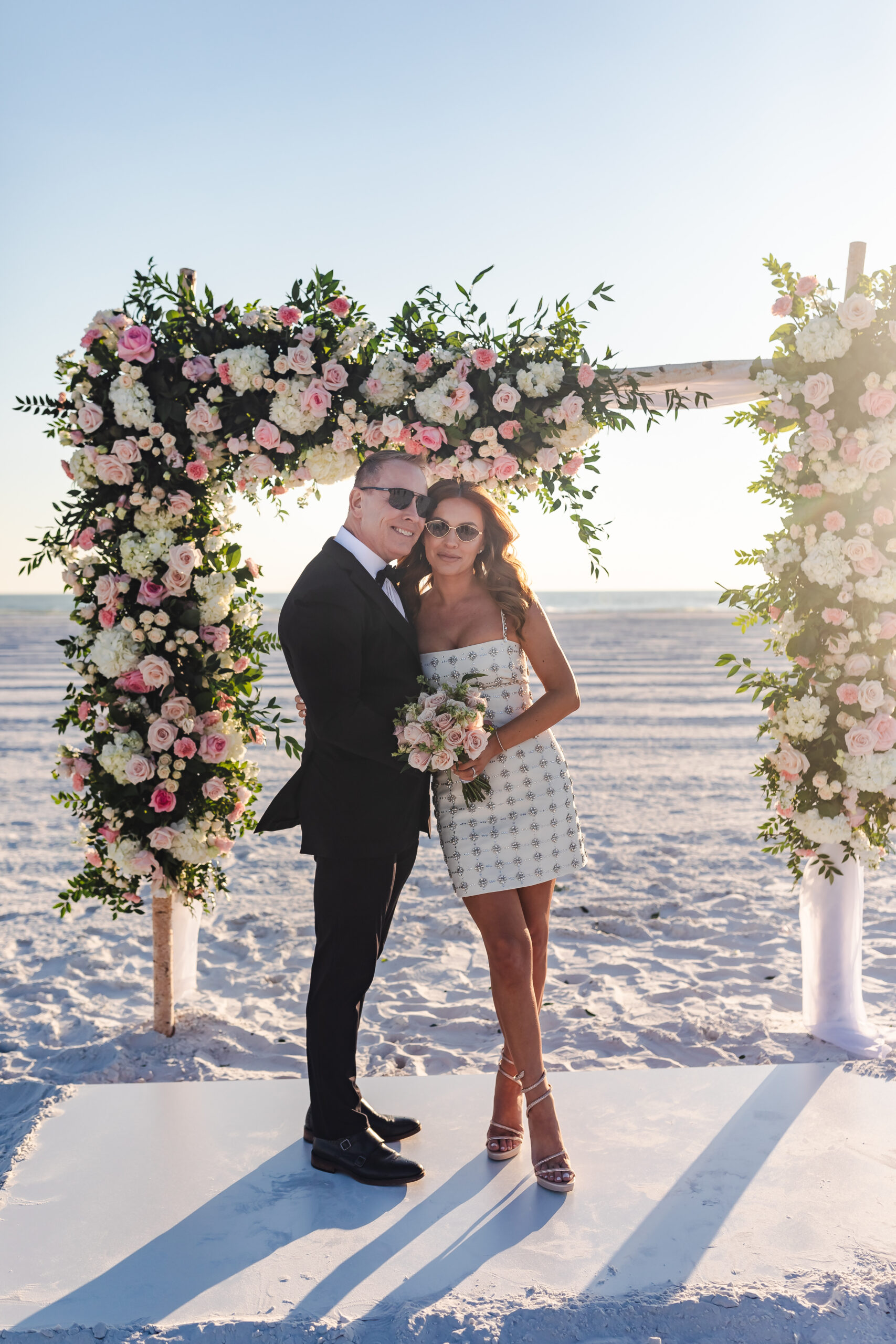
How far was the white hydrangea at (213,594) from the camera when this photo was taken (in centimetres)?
436

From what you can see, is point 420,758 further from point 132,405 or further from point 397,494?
point 132,405

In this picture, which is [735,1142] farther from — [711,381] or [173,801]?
[711,381]

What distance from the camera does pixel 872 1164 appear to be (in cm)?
328

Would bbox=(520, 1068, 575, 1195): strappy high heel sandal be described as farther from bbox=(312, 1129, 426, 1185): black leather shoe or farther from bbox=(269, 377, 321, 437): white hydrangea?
bbox=(269, 377, 321, 437): white hydrangea

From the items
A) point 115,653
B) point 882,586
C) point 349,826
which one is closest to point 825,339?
point 882,586

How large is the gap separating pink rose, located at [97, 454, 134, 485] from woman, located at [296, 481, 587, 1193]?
56.8 inches

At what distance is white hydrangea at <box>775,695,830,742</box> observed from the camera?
4.32 metres

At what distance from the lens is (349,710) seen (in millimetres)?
3150

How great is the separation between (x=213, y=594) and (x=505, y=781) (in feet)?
5.86

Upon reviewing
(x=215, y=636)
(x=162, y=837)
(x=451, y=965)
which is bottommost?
(x=451, y=965)

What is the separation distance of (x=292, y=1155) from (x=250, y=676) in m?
2.13

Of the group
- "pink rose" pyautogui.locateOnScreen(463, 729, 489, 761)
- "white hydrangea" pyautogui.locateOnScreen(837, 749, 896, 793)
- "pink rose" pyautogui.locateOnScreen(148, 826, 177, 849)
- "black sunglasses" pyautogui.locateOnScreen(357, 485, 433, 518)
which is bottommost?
"pink rose" pyautogui.locateOnScreen(148, 826, 177, 849)

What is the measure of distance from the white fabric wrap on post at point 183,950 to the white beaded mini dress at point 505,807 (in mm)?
1998

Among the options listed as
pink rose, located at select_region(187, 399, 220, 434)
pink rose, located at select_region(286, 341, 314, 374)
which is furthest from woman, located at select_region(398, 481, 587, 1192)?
pink rose, located at select_region(187, 399, 220, 434)
